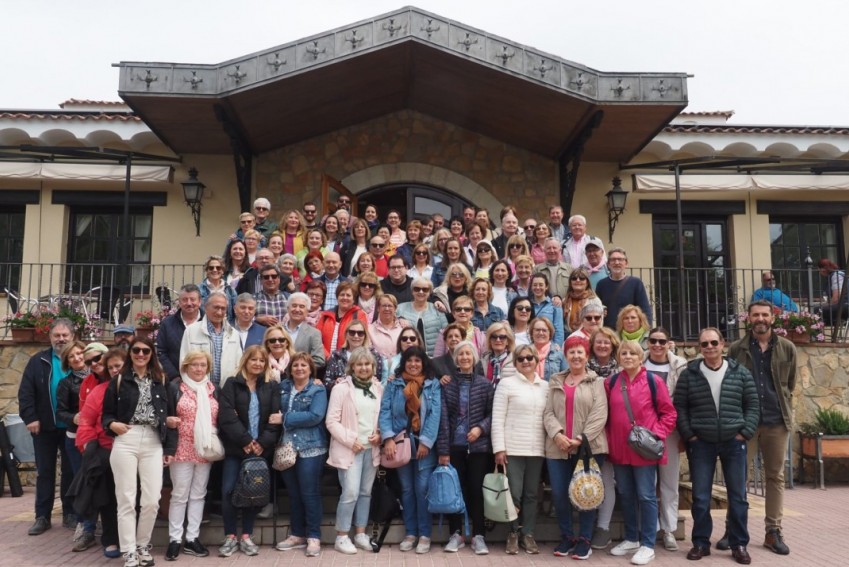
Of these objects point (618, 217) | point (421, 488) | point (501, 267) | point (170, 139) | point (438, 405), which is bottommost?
point (421, 488)

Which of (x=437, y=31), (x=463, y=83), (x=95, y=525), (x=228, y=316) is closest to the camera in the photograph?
(x=95, y=525)

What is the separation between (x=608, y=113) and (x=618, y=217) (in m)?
2.58

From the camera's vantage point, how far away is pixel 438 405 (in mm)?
5625

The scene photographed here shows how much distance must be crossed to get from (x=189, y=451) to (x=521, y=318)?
9.80 ft

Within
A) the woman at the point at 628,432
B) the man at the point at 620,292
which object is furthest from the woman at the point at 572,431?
the man at the point at 620,292

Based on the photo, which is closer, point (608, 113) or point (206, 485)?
point (206, 485)

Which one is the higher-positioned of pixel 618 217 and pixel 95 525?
pixel 618 217

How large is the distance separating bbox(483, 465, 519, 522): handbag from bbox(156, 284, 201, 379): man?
274 centimetres

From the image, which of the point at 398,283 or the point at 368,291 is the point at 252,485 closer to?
the point at 368,291

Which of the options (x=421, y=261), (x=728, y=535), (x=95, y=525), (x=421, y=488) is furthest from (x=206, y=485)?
(x=728, y=535)

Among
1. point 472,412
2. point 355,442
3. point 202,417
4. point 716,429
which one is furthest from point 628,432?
point 202,417

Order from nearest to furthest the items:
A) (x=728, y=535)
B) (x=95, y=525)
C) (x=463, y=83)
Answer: (x=728, y=535)
(x=95, y=525)
(x=463, y=83)

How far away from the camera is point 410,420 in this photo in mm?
5672

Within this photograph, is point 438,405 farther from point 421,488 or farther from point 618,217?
point 618,217
